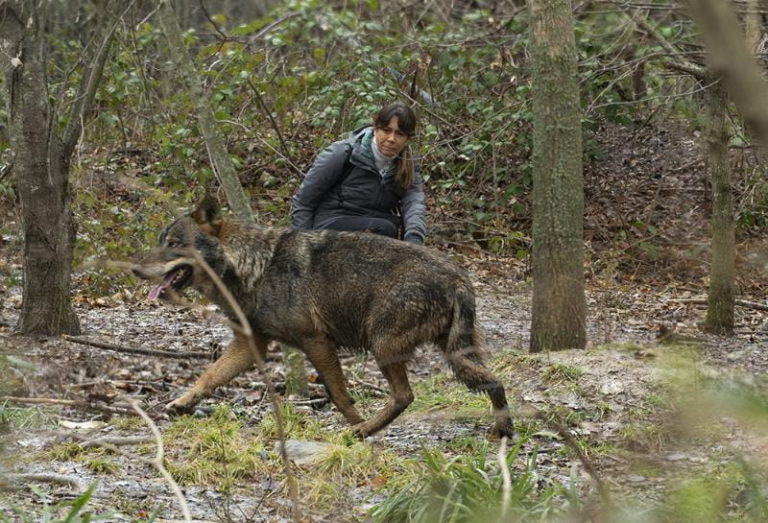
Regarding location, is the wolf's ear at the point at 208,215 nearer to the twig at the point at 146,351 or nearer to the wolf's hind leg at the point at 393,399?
the wolf's hind leg at the point at 393,399

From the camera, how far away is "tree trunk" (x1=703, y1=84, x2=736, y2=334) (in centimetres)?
977

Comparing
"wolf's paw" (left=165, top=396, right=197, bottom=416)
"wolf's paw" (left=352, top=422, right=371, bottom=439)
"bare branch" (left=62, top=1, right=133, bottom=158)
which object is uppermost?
"bare branch" (left=62, top=1, right=133, bottom=158)

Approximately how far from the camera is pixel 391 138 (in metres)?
7.63

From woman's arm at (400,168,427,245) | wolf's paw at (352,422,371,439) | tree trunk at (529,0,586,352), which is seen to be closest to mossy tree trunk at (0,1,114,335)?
woman's arm at (400,168,427,245)

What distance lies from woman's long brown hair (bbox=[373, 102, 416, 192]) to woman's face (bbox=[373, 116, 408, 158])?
0.02m

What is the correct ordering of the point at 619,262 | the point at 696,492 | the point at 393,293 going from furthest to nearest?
the point at 619,262 → the point at 393,293 → the point at 696,492

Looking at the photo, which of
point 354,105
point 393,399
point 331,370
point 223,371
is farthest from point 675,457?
point 354,105

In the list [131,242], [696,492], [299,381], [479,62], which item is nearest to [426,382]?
[299,381]

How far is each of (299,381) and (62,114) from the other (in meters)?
7.20

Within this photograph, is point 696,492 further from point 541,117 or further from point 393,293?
point 541,117

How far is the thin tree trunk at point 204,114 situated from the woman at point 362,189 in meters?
0.50

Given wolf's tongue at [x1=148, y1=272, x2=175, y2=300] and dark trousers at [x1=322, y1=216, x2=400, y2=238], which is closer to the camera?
wolf's tongue at [x1=148, y1=272, x2=175, y2=300]

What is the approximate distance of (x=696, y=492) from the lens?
7.30 feet

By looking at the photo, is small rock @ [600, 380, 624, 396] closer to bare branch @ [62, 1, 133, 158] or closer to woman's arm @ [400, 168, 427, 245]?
woman's arm @ [400, 168, 427, 245]
